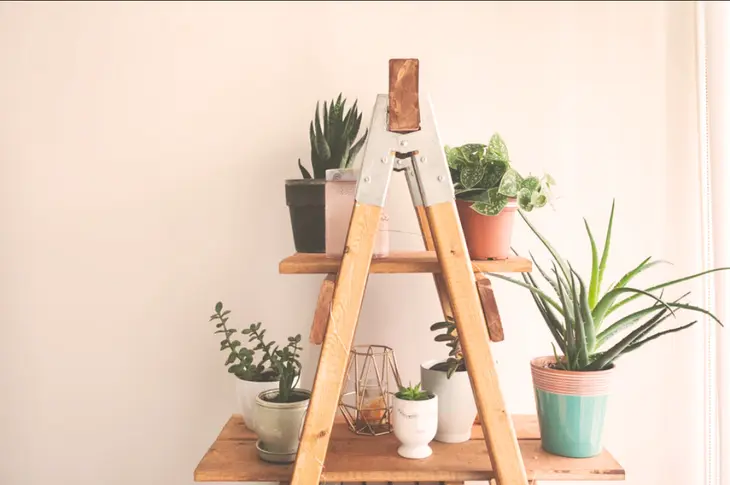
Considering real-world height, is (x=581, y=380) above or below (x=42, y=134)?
below

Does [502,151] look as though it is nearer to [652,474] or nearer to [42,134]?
[652,474]

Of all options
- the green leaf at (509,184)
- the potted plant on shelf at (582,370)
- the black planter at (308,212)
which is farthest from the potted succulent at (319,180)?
the potted plant on shelf at (582,370)

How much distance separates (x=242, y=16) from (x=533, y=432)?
1110 mm

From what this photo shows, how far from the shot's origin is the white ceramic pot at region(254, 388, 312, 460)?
1.18m

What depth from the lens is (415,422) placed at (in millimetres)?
1146

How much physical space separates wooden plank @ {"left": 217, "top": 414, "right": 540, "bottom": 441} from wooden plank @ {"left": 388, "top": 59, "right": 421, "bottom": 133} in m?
0.62

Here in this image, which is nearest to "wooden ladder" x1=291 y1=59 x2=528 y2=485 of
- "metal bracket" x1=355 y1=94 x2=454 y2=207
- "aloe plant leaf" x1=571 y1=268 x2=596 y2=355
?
"metal bracket" x1=355 y1=94 x2=454 y2=207

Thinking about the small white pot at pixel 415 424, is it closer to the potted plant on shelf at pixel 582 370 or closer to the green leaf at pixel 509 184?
the potted plant on shelf at pixel 582 370

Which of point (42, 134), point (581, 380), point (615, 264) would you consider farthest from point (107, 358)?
point (615, 264)

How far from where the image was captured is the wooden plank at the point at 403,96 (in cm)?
104

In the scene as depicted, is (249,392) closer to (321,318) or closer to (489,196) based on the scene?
(321,318)

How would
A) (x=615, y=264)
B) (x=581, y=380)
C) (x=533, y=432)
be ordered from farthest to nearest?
(x=615, y=264)
(x=533, y=432)
(x=581, y=380)

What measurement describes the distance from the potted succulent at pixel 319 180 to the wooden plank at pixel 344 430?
37 centimetres

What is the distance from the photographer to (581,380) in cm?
116
